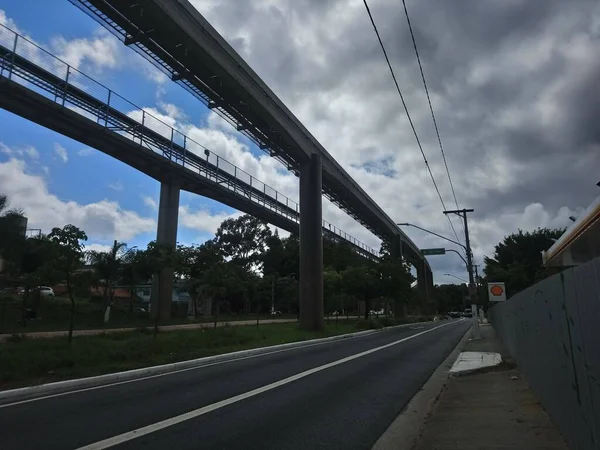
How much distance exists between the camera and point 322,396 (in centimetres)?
973

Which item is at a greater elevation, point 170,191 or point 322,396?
point 170,191

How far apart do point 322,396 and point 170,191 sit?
2997 cm

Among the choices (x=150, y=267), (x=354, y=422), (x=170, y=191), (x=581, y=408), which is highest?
(x=170, y=191)

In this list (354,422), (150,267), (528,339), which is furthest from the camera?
(150,267)

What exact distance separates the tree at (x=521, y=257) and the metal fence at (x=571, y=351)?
42.3 meters

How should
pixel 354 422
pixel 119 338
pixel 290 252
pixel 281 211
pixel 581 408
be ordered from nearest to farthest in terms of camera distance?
pixel 581 408, pixel 354 422, pixel 119 338, pixel 281 211, pixel 290 252

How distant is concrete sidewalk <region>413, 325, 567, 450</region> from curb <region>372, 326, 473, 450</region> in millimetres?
127

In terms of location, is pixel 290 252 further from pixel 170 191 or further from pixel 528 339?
pixel 528 339

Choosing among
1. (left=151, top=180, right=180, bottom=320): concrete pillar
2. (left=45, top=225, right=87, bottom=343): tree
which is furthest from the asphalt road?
(left=151, top=180, right=180, bottom=320): concrete pillar

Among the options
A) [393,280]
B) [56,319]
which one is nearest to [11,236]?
[56,319]

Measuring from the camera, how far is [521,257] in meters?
54.8

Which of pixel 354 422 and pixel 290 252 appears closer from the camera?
pixel 354 422

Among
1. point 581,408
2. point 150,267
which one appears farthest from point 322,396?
point 150,267

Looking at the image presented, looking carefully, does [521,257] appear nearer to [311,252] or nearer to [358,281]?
[358,281]
